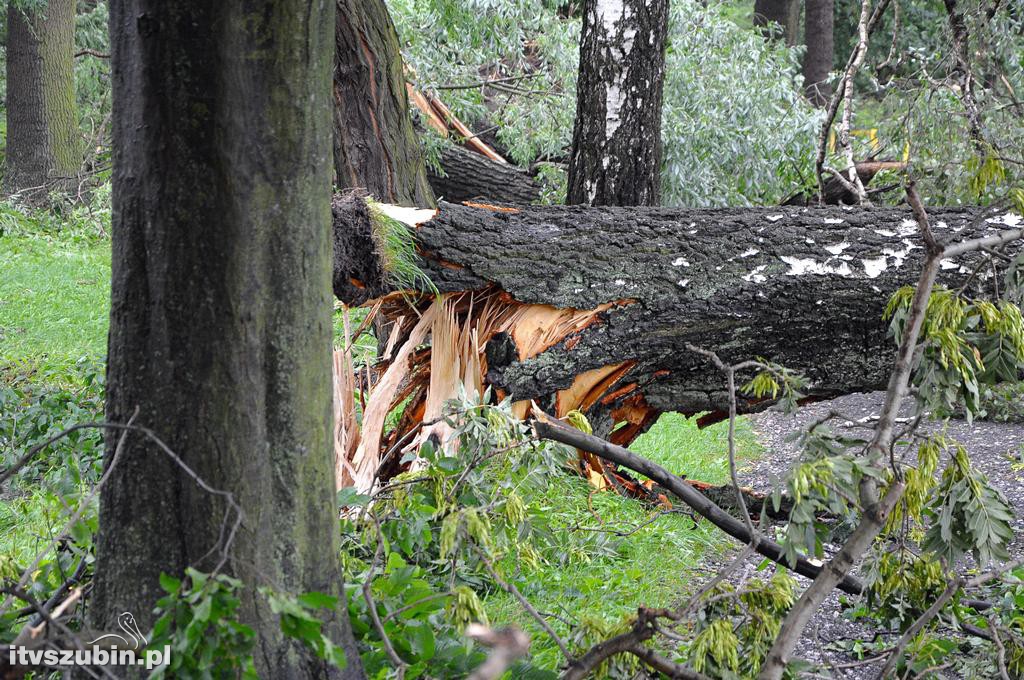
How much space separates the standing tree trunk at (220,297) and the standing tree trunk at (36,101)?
12217 mm

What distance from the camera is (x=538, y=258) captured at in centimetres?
432

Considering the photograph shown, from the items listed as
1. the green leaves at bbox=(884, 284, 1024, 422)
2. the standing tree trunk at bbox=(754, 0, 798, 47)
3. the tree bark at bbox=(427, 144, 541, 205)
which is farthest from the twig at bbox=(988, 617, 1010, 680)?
the standing tree trunk at bbox=(754, 0, 798, 47)

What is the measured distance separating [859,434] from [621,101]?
338 centimetres

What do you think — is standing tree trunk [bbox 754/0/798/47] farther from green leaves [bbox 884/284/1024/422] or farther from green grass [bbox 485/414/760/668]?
green leaves [bbox 884/284/1024/422]

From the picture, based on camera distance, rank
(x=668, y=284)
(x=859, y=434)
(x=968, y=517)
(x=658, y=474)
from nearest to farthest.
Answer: (x=968, y=517), (x=658, y=474), (x=668, y=284), (x=859, y=434)

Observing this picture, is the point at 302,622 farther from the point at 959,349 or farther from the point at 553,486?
the point at 553,486

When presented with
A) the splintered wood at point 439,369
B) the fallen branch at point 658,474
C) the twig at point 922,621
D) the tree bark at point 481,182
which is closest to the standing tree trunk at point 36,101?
the tree bark at point 481,182

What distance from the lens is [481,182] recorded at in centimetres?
1027

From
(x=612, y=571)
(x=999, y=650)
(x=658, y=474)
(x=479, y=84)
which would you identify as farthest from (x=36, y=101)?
(x=999, y=650)

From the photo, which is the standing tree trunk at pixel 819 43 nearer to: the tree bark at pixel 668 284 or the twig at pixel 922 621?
the tree bark at pixel 668 284

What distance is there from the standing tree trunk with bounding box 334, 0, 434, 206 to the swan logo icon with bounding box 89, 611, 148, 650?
13.2 feet

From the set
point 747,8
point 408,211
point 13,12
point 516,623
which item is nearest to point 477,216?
point 408,211

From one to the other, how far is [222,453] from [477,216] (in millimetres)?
2427

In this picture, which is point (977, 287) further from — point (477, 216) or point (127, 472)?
point (127, 472)
